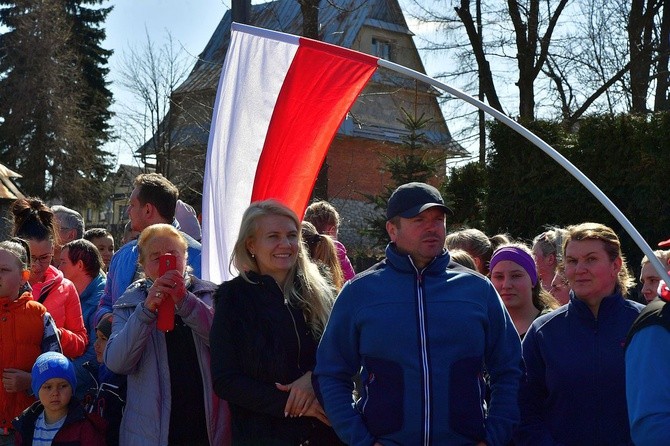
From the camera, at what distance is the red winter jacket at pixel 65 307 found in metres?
6.08

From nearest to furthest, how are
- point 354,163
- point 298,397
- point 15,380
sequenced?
point 298,397
point 15,380
point 354,163

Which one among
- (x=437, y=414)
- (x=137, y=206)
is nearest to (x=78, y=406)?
(x=137, y=206)

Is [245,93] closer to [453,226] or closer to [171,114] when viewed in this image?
[453,226]

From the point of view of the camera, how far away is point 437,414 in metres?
3.70

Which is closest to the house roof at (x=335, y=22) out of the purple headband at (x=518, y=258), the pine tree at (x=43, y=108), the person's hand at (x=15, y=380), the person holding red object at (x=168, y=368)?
the pine tree at (x=43, y=108)

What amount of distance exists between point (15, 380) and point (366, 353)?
8.76ft

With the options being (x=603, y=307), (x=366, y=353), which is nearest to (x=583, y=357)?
(x=603, y=307)

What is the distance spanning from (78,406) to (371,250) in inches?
606

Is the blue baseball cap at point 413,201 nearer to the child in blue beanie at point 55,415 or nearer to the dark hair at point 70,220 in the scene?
the child in blue beanie at point 55,415

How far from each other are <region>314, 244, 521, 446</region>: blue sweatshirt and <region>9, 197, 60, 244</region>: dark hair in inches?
132

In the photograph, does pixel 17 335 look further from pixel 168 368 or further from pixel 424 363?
pixel 424 363

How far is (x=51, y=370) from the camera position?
208 inches

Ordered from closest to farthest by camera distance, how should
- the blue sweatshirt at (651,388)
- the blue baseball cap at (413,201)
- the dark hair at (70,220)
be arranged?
the blue sweatshirt at (651,388) → the blue baseball cap at (413,201) → the dark hair at (70,220)

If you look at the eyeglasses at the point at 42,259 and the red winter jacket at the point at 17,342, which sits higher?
the eyeglasses at the point at 42,259
